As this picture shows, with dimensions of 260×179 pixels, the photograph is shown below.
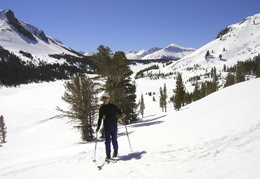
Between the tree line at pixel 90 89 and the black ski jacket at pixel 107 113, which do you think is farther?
the tree line at pixel 90 89

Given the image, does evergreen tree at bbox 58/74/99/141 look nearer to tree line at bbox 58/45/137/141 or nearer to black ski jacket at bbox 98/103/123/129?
tree line at bbox 58/45/137/141

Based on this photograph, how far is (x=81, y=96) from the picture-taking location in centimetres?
1859

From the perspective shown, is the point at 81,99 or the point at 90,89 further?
the point at 90,89

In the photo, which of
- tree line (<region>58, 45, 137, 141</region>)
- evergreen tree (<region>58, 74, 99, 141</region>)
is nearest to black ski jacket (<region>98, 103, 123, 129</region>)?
tree line (<region>58, 45, 137, 141</region>)

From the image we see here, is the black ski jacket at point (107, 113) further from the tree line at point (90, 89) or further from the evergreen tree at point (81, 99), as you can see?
the evergreen tree at point (81, 99)

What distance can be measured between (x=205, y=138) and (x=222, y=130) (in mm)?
894

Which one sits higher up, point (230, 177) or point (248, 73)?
point (248, 73)

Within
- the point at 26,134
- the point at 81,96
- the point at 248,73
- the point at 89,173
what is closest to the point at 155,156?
the point at 89,173

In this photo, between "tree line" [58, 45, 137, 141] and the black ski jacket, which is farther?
"tree line" [58, 45, 137, 141]

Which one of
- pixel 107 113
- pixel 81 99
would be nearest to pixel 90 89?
pixel 81 99

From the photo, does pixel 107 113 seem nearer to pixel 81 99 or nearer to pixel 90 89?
pixel 81 99

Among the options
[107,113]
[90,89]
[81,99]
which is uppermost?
[90,89]

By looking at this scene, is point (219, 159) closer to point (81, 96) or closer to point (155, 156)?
point (155, 156)

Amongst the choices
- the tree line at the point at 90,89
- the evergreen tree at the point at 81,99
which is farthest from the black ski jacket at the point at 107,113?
the evergreen tree at the point at 81,99
